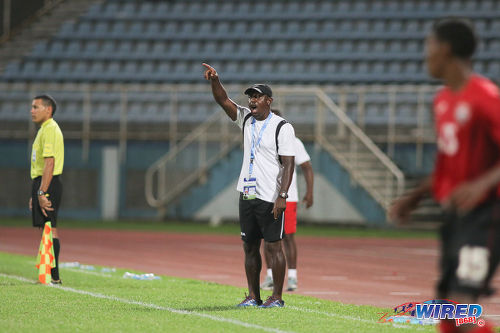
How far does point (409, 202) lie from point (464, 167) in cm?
64

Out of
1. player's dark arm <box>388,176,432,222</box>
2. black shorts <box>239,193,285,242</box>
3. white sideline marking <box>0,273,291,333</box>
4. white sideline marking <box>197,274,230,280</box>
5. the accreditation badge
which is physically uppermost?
player's dark arm <box>388,176,432,222</box>

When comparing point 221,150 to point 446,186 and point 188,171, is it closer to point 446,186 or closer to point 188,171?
point 188,171

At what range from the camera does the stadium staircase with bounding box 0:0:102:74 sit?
110ft

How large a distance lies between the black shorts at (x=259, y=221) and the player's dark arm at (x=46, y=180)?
125 inches

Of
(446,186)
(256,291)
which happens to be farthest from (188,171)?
(446,186)

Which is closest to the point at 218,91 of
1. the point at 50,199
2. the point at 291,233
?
the point at 50,199

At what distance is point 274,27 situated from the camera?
107ft

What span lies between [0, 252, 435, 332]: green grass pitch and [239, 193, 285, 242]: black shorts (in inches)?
30.1

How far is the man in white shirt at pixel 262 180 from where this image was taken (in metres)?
10.2

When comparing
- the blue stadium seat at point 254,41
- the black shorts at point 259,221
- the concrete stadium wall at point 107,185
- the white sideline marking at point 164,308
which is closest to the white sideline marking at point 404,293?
the black shorts at point 259,221

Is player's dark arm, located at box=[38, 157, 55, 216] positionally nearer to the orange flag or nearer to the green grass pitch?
the orange flag

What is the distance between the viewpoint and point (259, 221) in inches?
400

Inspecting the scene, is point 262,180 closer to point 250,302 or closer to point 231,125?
point 250,302

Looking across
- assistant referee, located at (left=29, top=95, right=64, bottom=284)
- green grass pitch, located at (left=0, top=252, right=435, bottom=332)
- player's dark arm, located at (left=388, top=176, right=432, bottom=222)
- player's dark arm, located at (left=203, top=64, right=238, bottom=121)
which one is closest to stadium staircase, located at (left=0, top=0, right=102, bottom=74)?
assistant referee, located at (left=29, top=95, right=64, bottom=284)
